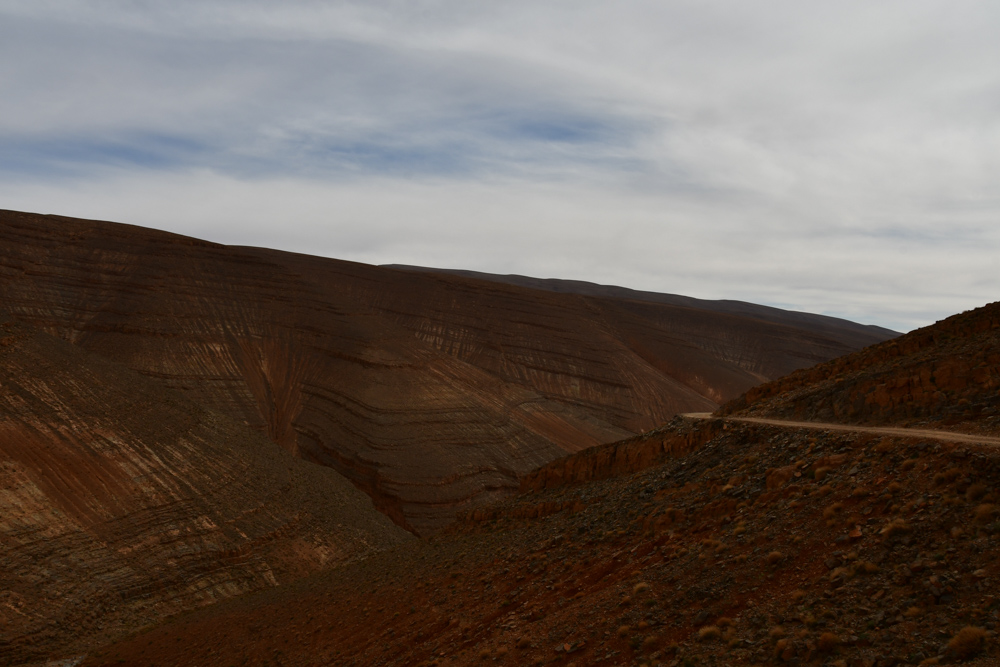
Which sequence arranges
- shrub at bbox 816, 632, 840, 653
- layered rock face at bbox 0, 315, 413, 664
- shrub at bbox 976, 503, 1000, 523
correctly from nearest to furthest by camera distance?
shrub at bbox 816, 632, 840, 653 → shrub at bbox 976, 503, 1000, 523 → layered rock face at bbox 0, 315, 413, 664

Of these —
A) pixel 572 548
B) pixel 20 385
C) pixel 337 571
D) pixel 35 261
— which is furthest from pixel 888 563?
pixel 35 261

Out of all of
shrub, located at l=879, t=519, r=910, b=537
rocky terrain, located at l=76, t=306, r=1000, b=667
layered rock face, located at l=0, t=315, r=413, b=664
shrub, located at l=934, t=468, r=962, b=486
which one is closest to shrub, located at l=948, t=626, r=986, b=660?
rocky terrain, located at l=76, t=306, r=1000, b=667

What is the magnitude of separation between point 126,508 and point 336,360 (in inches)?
1123

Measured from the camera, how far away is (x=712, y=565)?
410 inches

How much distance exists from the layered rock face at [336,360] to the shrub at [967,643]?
3695 cm

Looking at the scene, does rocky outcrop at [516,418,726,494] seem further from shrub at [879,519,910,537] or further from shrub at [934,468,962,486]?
shrub at [879,519,910,537]

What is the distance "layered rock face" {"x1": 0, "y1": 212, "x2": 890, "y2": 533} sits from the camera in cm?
4731

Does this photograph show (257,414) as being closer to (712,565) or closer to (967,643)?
(712,565)

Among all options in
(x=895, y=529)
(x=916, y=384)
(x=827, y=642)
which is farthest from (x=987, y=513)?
(x=916, y=384)

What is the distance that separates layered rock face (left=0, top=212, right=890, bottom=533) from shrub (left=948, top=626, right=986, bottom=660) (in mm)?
36947

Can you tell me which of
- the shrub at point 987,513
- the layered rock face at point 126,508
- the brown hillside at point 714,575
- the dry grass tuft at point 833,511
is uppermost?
the shrub at point 987,513

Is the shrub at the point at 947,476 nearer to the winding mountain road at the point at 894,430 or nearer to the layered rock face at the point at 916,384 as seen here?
the winding mountain road at the point at 894,430

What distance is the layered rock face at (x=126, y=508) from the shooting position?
23.9 metres

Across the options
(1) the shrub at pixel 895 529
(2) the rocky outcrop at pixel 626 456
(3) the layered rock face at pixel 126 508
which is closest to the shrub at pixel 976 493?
(1) the shrub at pixel 895 529
